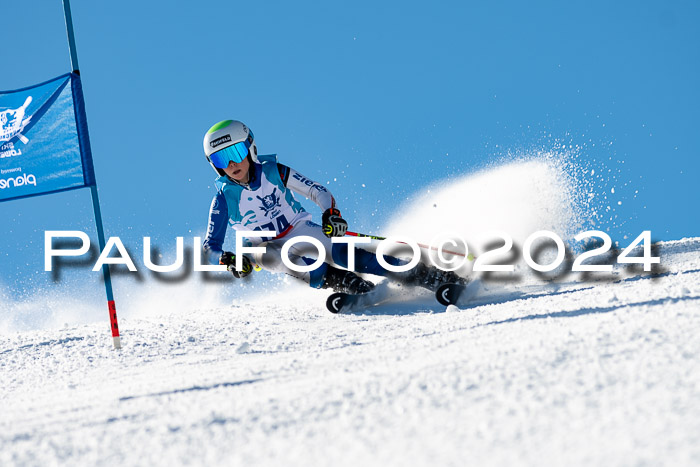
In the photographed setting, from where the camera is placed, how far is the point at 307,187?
584 cm

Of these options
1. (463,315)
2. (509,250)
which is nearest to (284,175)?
(463,315)

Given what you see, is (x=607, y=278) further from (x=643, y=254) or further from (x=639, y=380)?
(x=639, y=380)

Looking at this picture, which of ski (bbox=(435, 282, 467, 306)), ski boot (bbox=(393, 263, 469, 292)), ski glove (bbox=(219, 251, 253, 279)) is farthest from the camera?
ski boot (bbox=(393, 263, 469, 292))

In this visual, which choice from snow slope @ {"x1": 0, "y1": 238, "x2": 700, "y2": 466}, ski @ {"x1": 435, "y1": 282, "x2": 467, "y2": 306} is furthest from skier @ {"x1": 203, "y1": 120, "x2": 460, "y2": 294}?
snow slope @ {"x1": 0, "y1": 238, "x2": 700, "y2": 466}

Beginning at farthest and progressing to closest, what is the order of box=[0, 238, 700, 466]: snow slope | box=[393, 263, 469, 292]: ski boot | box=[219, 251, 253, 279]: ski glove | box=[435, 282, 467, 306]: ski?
box=[393, 263, 469, 292]: ski boot < box=[219, 251, 253, 279]: ski glove < box=[435, 282, 467, 306]: ski < box=[0, 238, 700, 466]: snow slope

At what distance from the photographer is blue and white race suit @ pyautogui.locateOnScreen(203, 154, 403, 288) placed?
571 centimetres

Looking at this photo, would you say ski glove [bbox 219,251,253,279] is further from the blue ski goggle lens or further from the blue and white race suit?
the blue ski goggle lens

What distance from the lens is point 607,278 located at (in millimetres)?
5734

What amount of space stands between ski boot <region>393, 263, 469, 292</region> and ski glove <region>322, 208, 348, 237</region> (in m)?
0.64

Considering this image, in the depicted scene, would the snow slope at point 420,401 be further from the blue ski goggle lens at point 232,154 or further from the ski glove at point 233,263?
the blue ski goggle lens at point 232,154

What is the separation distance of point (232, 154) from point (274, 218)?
27.9 inches

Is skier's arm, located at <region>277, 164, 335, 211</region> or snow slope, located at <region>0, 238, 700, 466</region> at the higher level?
skier's arm, located at <region>277, 164, 335, 211</region>

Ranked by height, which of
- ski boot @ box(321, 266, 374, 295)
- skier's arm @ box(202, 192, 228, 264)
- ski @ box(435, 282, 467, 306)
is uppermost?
skier's arm @ box(202, 192, 228, 264)

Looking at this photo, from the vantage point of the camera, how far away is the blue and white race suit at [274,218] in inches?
225
